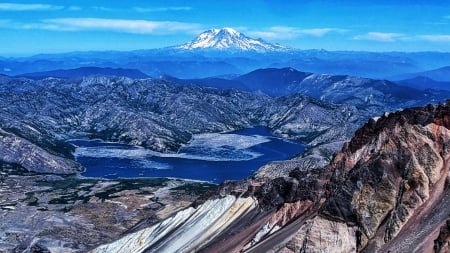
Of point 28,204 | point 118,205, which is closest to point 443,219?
point 118,205

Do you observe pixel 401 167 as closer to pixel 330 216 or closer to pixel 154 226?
pixel 330 216

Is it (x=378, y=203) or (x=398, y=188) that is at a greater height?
(x=398, y=188)

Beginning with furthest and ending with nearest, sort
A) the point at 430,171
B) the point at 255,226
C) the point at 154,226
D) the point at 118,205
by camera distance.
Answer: the point at 118,205
the point at 154,226
the point at 255,226
the point at 430,171

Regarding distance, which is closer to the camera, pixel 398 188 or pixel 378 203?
pixel 378 203

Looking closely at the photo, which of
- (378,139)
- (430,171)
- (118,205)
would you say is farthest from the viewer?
(118,205)

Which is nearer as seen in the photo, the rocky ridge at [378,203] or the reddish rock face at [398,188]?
the rocky ridge at [378,203]

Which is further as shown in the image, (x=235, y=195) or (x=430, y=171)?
(x=235, y=195)

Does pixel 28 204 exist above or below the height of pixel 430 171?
below

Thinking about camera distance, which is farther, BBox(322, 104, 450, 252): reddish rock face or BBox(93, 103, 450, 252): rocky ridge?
BBox(322, 104, 450, 252): reddish rock face

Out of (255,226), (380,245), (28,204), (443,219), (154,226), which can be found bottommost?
(28,204)
